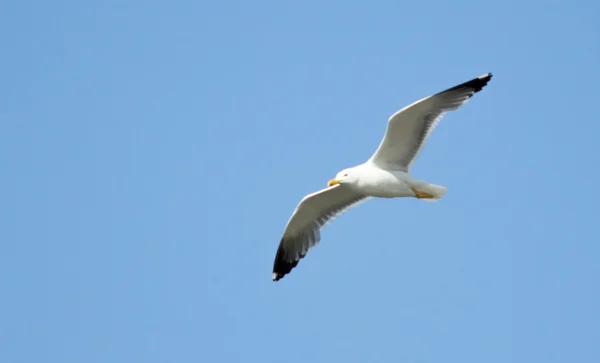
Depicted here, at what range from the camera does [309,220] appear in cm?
1469

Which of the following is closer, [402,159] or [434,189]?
[434,189]

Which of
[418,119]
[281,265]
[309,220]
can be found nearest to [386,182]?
[418,119]

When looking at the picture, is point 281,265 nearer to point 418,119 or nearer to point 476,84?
point 418,119

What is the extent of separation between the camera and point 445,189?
43.1 feet

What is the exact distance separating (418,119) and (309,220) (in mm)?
2725

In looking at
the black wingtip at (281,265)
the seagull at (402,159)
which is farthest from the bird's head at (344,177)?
the black wingtip at (281,265)

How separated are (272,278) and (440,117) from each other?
4.14 metres

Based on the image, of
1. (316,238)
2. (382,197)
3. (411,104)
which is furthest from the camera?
(316,238)

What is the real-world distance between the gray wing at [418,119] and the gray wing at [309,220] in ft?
3.90

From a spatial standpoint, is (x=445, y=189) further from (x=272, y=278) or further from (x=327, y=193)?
(x=272, y=278)

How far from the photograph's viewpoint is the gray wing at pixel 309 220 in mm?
14289

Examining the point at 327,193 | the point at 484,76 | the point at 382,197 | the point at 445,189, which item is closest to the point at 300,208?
the point at 327,193

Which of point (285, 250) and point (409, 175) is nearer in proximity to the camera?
point (409, 175)

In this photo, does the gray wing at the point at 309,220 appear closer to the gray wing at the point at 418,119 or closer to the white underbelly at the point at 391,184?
the white underbelly at the point at 391,184
